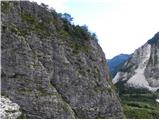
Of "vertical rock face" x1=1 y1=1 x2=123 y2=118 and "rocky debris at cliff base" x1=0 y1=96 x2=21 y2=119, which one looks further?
"vertical rock face" x1=1 y1=1 x2=123 y2=118

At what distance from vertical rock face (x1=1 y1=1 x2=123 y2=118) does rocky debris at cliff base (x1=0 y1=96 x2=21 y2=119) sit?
1608mm

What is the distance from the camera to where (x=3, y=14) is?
2373 inches

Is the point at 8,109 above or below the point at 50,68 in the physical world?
Answer: below

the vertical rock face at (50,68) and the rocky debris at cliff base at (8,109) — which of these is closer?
the rocky debris at cliff base at (8,109)

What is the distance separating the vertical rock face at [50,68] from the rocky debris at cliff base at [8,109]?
63.3 inches

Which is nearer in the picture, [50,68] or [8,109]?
[8,109]

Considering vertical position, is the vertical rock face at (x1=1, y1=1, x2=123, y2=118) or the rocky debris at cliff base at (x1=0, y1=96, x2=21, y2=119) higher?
the vertical rock face at (x1=1, y1=1, x2=123, y2=118)

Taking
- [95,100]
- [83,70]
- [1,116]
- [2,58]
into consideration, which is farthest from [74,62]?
[1,116]

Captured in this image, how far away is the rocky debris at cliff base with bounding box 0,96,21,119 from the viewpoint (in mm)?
45550

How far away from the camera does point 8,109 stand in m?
48.2

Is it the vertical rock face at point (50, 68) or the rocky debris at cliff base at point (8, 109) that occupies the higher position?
the vertical rock face at point (50, 68)

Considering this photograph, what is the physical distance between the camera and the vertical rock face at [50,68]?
2243 inches

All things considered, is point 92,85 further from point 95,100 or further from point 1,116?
point 1,116

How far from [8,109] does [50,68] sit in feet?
57.8
